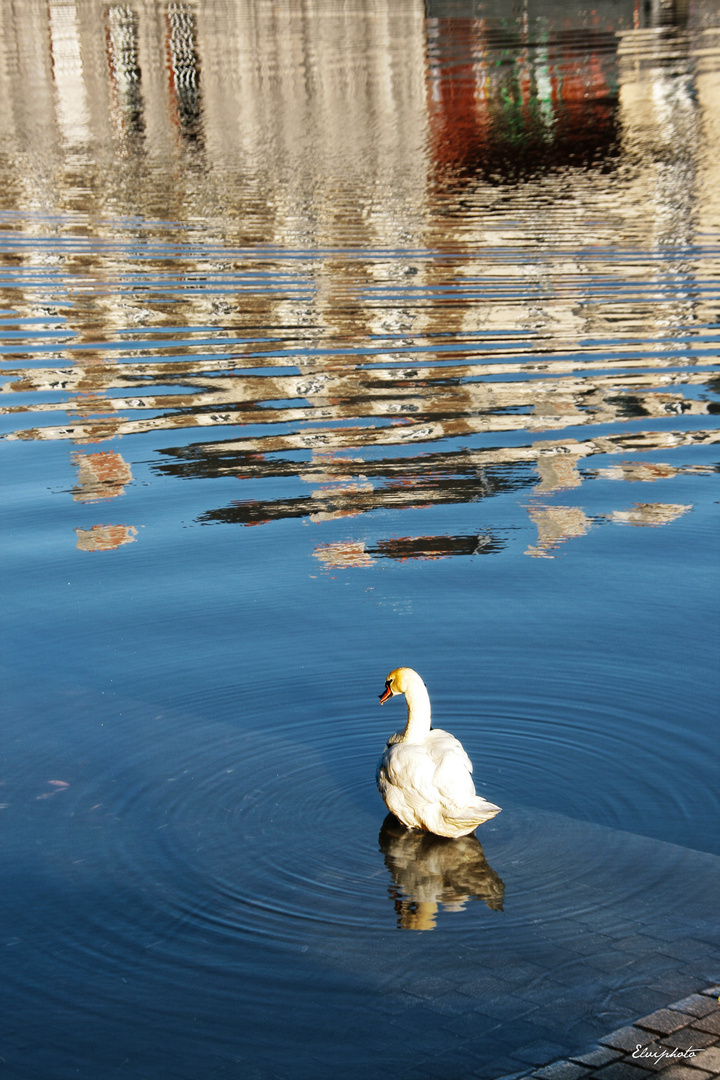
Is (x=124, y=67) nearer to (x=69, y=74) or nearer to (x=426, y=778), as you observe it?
(x=69, y=74)

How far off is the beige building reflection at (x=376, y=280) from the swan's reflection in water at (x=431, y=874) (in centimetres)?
342

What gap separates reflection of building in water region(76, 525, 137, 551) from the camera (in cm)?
950

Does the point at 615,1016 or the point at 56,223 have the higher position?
the point at 56,223

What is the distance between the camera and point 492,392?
13242 millimetres

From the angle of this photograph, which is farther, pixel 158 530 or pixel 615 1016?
pixel 158 530

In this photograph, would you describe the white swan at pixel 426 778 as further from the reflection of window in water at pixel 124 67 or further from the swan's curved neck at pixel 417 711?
the reflection of window in water at pixel 124 67

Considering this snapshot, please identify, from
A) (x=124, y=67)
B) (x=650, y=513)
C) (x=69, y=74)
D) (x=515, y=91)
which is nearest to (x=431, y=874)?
(x=650, y=513)

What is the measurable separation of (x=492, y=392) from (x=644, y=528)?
3909 millimetres

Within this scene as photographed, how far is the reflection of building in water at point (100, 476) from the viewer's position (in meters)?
10.6

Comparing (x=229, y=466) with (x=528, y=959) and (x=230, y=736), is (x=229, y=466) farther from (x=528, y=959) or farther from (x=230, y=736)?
(x=528, y=959)

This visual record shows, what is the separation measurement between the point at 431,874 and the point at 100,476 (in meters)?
6.28

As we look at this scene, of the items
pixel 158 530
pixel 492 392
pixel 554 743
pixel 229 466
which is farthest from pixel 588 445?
pixel 554 743

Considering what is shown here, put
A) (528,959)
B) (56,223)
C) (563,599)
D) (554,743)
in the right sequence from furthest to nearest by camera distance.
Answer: (56,223), (563,599), (554,743), (528,959)

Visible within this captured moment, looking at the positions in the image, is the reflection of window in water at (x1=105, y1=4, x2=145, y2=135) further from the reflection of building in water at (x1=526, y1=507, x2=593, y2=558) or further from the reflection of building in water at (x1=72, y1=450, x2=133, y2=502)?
the reflection of building in water at (x1=526, y1=507, x2=593, y2=558)
